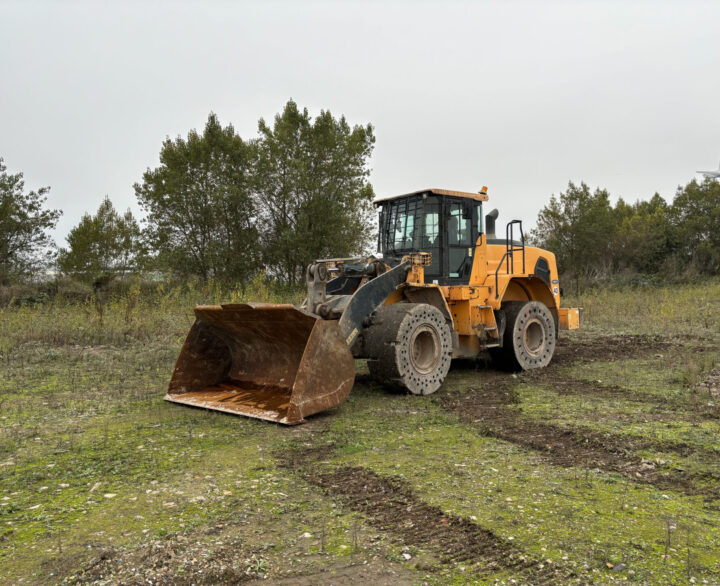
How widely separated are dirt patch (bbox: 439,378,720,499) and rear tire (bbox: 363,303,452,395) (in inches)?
25.0

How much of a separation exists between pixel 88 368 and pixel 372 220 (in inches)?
703

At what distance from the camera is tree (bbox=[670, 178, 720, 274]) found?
32625mm

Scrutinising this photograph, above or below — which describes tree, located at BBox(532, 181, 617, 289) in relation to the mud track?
above

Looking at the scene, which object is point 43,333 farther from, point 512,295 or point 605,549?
point 605,549

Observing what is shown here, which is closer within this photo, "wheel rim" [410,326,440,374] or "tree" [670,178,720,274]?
"wheel rim" [410,326,440,374]

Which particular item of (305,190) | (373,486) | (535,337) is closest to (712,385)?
(535,337)

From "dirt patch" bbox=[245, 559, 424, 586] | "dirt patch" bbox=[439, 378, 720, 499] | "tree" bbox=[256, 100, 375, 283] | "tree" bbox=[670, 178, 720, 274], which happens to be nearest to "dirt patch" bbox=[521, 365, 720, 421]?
"dirt patch" bbox=[439, 378, 720, 499]

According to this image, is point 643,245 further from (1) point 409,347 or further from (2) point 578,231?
(1) point 409,347

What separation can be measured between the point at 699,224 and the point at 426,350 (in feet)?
107

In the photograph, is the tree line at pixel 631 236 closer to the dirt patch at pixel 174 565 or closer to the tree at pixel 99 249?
the tree at pixel 99 249

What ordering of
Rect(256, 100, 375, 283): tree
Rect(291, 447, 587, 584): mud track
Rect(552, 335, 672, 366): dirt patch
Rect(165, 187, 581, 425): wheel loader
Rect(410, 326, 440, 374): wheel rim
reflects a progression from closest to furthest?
Rect(291, 447, 587, 584): mud track → Rect(165, 187, 581, 425): wheel loader → Rect(410, 326, 440, 374): wheel rim → Rect(552, 335, 672, 366): dirt patch → Rect(256, 100, 375, 283): tree

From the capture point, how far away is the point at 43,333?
11.8m

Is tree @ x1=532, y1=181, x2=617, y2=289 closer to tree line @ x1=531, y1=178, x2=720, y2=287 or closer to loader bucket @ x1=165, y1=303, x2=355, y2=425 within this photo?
tree line @ x1=531, y1=178, x2=720, y2=287

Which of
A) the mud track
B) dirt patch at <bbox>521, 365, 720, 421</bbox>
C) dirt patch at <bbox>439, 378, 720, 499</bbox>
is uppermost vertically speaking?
dirt patch at <bbox>521, 365, 720, 421</bbox>
